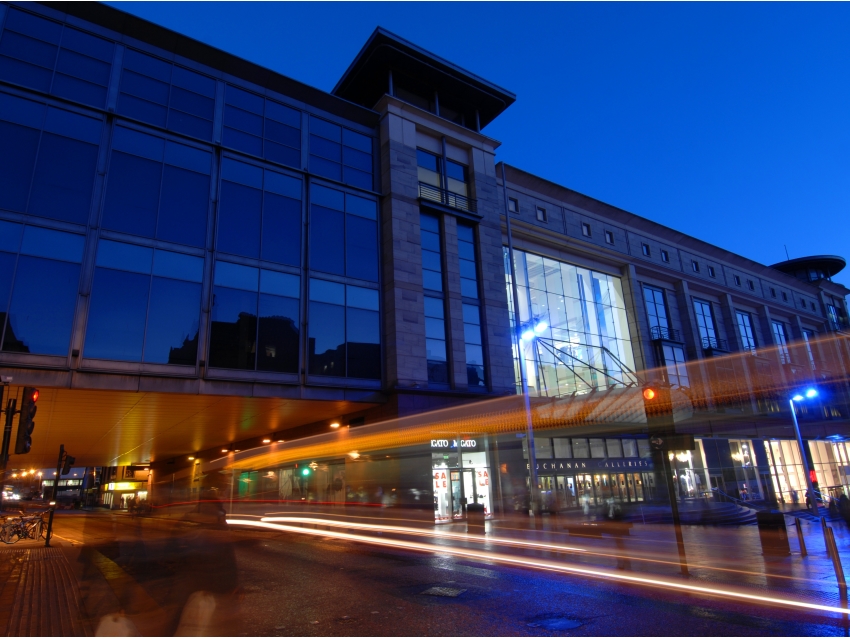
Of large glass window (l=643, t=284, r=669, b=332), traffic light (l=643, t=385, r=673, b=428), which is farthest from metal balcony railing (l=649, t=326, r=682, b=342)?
traffic light (l=643, t=385, r=673, b=428)

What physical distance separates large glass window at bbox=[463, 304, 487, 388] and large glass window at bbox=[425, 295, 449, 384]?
4.59 ft

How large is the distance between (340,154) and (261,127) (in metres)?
4.27

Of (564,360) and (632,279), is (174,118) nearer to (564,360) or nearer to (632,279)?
(564,360)

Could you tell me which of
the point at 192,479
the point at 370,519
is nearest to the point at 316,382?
the point at 370,519

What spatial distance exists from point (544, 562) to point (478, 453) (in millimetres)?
15304

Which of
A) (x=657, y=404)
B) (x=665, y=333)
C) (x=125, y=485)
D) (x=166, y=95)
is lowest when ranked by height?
(x=125, y=485)

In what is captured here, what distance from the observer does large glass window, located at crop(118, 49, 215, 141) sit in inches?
899

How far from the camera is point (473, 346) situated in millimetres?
29062

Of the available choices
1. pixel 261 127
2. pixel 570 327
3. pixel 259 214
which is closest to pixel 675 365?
pixel 570 327

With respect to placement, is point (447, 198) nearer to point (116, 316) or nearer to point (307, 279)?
point (307, 279)

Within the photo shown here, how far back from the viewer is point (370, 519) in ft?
81.0

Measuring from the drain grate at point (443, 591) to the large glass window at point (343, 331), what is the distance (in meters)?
14.8

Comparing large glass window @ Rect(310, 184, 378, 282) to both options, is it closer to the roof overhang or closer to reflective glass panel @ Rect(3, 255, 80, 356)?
the roof overhang

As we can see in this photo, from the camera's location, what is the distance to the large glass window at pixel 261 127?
2514 cm
